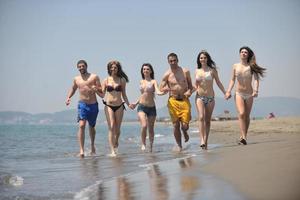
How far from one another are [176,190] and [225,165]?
1438 millimetres

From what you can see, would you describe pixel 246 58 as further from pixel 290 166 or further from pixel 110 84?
pixel 290 166

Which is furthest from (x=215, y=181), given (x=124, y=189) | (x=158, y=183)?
(x=124, y=189)

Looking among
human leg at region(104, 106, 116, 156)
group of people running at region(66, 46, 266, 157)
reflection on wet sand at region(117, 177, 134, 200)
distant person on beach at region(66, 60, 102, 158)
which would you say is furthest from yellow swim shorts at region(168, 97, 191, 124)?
reflection on wet sand at region(117, 177, 134, 200)

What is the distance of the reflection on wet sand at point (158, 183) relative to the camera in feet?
13.7

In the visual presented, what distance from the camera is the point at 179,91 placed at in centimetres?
993

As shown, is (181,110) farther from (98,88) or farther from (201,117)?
(98,88)

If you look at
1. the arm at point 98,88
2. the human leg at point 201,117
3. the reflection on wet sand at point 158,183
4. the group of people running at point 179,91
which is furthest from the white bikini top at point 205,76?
the reflection on wet sand at point 158,183

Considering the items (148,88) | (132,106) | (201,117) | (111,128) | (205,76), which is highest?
(205,76)

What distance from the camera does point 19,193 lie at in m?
5.38

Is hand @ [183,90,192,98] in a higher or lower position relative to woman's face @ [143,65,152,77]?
lower

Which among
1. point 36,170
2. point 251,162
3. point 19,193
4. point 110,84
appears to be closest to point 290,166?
point 251,162

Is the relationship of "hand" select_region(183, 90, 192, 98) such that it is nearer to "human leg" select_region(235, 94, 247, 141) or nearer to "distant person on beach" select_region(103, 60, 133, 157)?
"human leg" select_region(235, 94, 247, 141)

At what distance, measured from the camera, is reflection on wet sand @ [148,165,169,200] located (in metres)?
4.17

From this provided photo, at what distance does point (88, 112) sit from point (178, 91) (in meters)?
2.16
